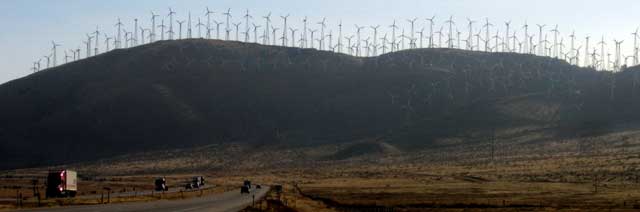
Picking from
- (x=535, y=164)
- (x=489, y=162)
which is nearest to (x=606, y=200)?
(x=535, y=164)

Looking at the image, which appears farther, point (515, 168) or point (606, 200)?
point (515, 168)

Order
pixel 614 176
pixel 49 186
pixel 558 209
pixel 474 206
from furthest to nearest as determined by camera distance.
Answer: pixel 614 176, pixel 49 186, pixel 474 206, pixel 558 209

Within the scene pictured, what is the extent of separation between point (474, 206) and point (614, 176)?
2416 inches

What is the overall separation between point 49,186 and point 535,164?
100009mm

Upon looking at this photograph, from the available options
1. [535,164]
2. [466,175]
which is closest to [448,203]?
[466,175]

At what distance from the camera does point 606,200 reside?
78562mm

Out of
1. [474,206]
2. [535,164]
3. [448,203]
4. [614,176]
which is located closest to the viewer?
[474,206]

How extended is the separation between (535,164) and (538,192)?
256ft

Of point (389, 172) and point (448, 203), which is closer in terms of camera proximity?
point (448, 203)

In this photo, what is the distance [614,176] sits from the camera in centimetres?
13012

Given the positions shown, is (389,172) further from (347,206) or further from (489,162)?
(347,206)

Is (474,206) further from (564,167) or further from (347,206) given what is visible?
(564,167)

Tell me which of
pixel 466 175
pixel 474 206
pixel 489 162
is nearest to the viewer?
pixel 474 206

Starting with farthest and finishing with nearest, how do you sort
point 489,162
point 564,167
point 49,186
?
1. point 489,162
2. point 564,167
3. point 49,186
